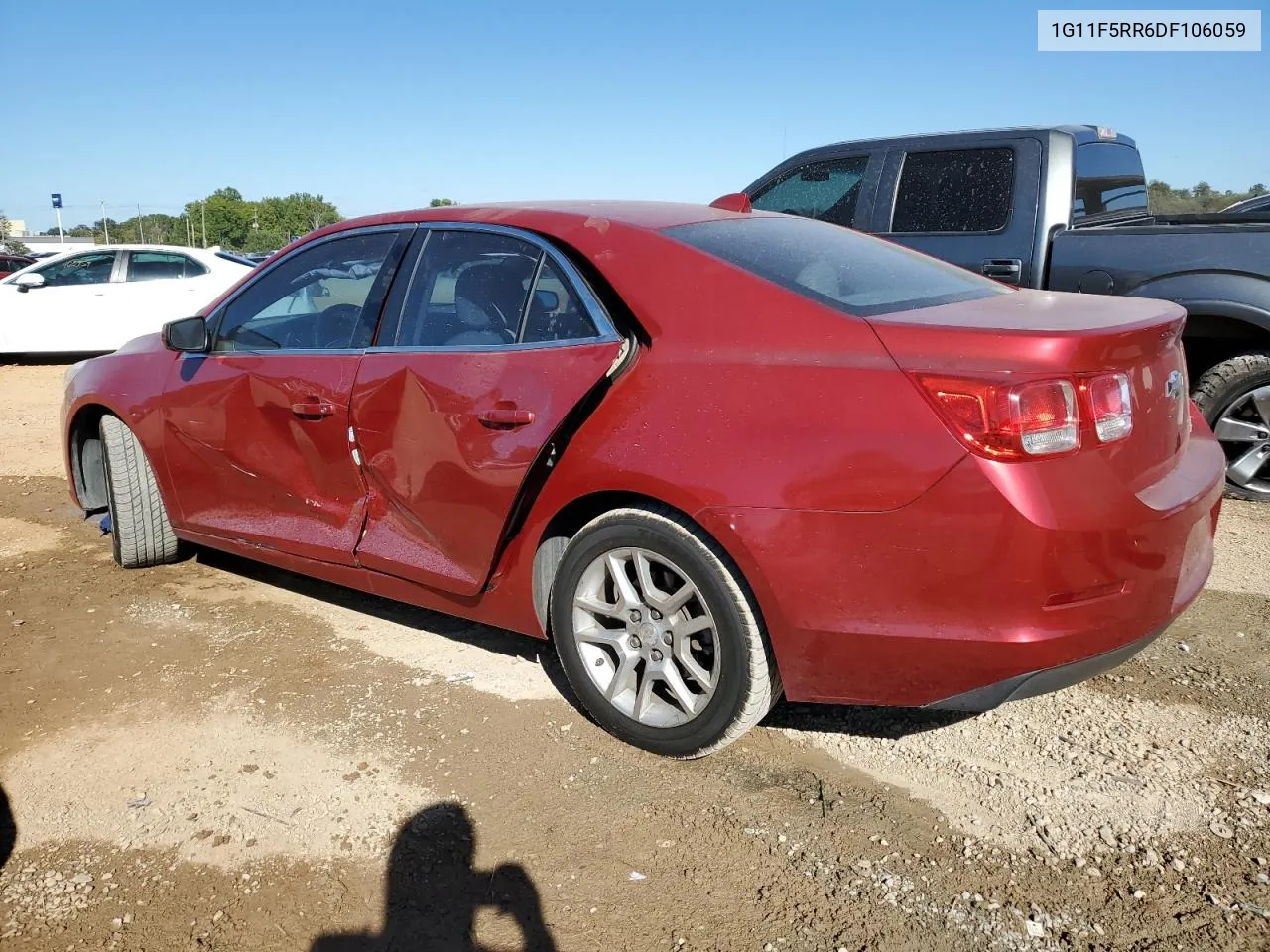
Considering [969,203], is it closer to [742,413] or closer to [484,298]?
[484,298]

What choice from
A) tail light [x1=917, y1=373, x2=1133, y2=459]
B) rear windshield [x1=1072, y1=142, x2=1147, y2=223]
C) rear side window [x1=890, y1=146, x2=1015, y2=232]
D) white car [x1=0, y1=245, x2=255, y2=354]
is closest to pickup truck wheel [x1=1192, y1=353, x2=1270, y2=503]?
rear windshield [x1=1072, y1=142, x2=1147, y2=223]

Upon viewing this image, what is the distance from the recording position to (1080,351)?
2.40m

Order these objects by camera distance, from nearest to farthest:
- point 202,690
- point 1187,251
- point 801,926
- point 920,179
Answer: point 801,926
point 202,690
point 1187,251
point 920,179

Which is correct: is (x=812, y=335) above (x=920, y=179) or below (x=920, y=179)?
below

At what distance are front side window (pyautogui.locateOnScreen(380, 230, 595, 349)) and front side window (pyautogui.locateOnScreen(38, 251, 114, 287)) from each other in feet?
37.6

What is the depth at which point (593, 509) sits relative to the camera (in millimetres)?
3043

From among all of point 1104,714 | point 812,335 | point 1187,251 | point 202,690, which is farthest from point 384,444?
point 1187,251

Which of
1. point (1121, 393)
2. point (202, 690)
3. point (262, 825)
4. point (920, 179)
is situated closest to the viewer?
point (1121, 393)

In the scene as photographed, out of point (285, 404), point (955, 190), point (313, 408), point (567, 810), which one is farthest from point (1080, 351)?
point (955, 190)

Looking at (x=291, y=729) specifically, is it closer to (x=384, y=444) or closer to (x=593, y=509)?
(x=384, y=444)

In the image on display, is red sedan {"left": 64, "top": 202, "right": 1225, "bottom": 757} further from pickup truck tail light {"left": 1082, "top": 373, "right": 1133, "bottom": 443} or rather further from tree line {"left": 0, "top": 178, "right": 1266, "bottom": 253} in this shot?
tree line {"left": 0, "top": 178, "right": 1266, "bottom": 253}

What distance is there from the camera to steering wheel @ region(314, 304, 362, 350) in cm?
370

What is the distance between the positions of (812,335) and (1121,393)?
2.46ft

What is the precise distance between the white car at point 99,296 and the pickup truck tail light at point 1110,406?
41.2ft
